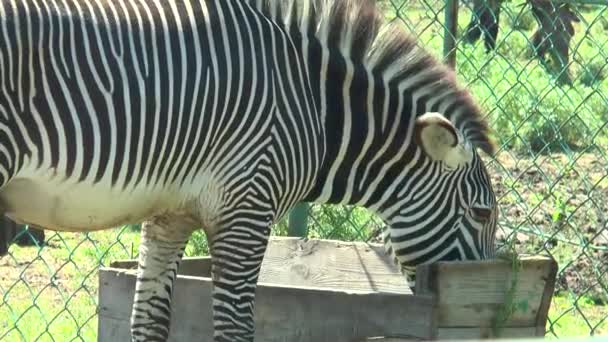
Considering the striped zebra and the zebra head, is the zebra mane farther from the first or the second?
the zebra head

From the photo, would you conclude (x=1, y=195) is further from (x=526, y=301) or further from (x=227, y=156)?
(x=526, y=301)

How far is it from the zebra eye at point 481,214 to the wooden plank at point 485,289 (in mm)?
380

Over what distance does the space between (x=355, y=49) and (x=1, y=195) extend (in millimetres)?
1592

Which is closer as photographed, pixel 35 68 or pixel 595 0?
pixel 35 68

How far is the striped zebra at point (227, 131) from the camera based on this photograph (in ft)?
14.2

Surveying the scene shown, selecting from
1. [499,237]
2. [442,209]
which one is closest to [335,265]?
[442,209]

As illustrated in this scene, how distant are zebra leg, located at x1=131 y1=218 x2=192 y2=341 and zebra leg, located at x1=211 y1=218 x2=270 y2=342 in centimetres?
42

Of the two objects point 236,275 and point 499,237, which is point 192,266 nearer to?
point 236,275

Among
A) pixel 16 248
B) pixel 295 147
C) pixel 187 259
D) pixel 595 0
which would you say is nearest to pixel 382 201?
pixel 295 147

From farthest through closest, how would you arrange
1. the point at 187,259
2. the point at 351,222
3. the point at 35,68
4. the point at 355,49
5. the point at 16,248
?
the point at 16,248
the point at 351,222
the point at 187,259
the point at 355,49
the point at 35,68

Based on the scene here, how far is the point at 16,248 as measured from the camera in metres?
7.67

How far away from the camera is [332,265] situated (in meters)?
5.61

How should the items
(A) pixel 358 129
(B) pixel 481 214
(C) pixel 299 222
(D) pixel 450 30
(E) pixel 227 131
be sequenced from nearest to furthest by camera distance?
(E) pixel 227 131 → (A) pixel 358 129 → (B) pixel 481 214 → (D) pixel 450 30 → (C) pixel 299 222

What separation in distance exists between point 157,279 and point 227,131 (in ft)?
2.83
